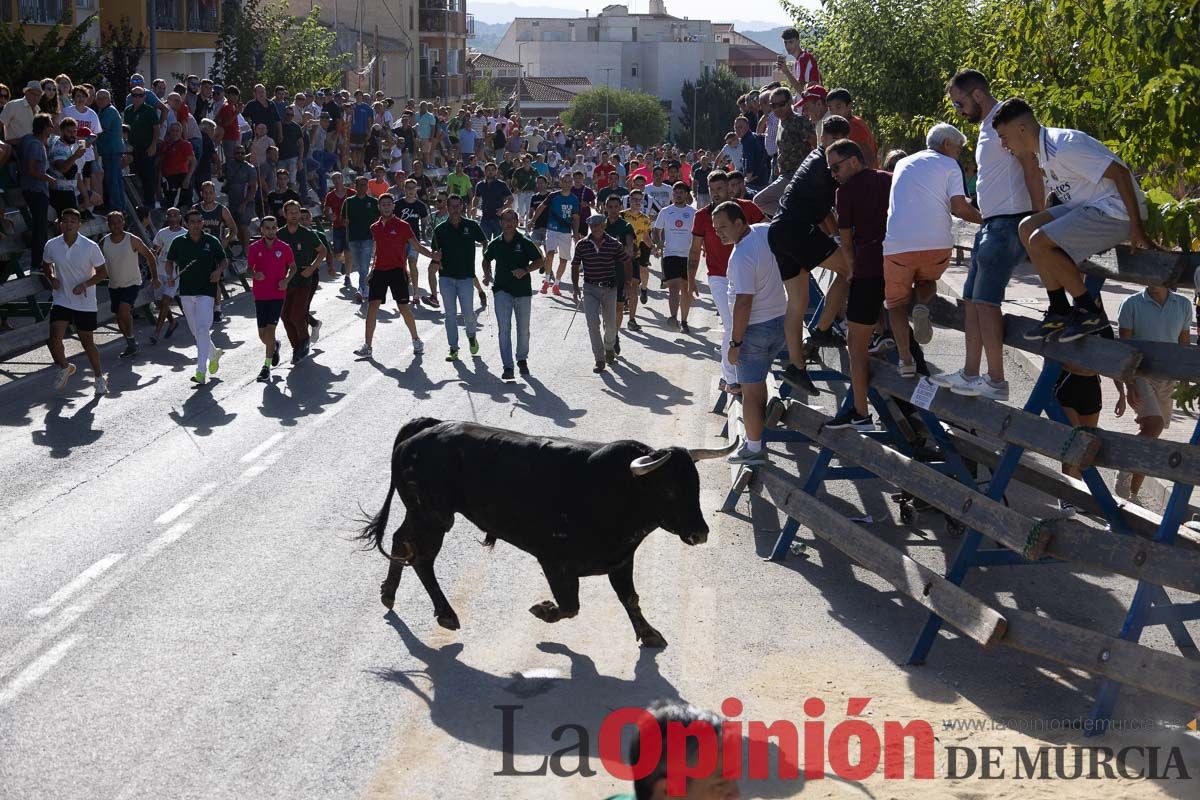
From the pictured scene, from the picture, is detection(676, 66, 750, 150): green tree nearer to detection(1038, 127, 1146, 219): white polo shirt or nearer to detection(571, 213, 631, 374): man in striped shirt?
detection(571, 213, 631, 374): man in striped shirt

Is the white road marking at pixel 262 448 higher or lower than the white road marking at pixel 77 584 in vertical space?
lower

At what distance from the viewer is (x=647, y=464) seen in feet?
27.4

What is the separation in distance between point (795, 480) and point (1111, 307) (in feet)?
34.9

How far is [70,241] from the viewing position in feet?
54.9

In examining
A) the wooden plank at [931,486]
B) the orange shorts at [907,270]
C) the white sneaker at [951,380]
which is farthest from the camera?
the orange shorts at [907,270]

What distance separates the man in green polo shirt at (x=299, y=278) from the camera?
18.3 metres

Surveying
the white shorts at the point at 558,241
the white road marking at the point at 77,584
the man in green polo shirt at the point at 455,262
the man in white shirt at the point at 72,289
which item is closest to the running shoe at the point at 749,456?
the white road marking at the point at 77,584

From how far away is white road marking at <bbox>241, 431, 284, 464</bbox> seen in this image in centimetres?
1370

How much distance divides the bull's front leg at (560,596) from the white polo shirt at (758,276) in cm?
303

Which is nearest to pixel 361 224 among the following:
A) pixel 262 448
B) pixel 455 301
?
pixel 455 301

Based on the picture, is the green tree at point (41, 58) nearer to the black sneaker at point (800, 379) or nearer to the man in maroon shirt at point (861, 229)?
the black sneaker at point (800, 379)

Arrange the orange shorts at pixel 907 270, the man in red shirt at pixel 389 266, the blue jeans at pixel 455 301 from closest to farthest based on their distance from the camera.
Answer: the orange shorts at pixel 907 270 → the blue jeans at pixel 455 301 → the man in red shirt at pixel 389 266

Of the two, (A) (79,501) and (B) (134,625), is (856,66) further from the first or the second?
(B) (134,625)

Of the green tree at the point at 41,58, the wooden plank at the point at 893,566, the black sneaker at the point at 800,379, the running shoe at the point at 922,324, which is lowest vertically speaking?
the wooden plank at the point at 893,566
